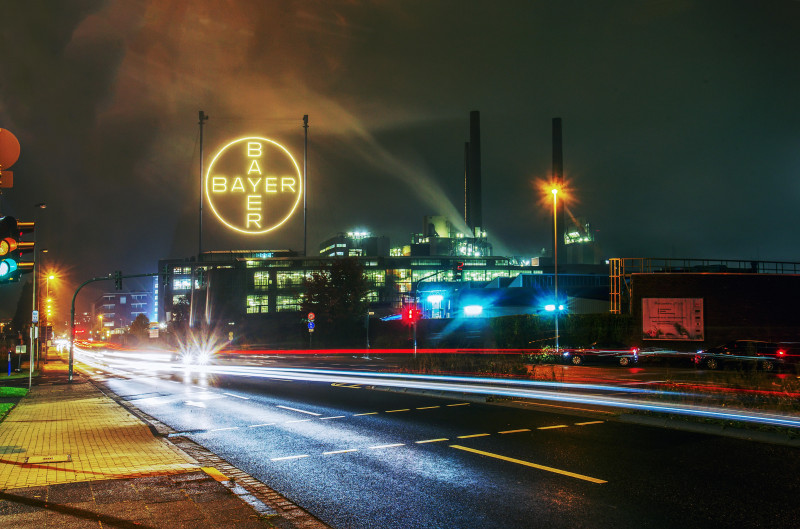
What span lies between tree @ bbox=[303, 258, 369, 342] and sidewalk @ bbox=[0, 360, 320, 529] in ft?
178

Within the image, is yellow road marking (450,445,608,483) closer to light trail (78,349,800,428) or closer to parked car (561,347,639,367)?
light trail (78,349,800,428)

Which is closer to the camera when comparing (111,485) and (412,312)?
(111,485)

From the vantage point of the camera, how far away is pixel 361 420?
577 inches

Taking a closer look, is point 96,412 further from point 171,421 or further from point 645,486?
point 645,486

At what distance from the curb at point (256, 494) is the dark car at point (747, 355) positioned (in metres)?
28.4

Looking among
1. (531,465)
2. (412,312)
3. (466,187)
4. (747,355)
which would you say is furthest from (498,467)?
(466,187)

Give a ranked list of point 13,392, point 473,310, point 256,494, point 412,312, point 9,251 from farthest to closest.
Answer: point 473,310, point 412,312, point 13,392, point 9,251, point 256,494

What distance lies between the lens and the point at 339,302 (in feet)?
226

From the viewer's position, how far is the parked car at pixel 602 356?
114 ft

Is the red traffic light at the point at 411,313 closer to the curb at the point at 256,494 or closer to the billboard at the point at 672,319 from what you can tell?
the billboard at the point at 672,319

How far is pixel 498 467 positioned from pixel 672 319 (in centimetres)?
3187

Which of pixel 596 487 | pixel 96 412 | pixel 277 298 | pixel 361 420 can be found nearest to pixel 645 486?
pixel 596 487

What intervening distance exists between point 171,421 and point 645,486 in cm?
1182

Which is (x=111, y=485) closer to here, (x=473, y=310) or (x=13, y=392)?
(x=13, y=392)
